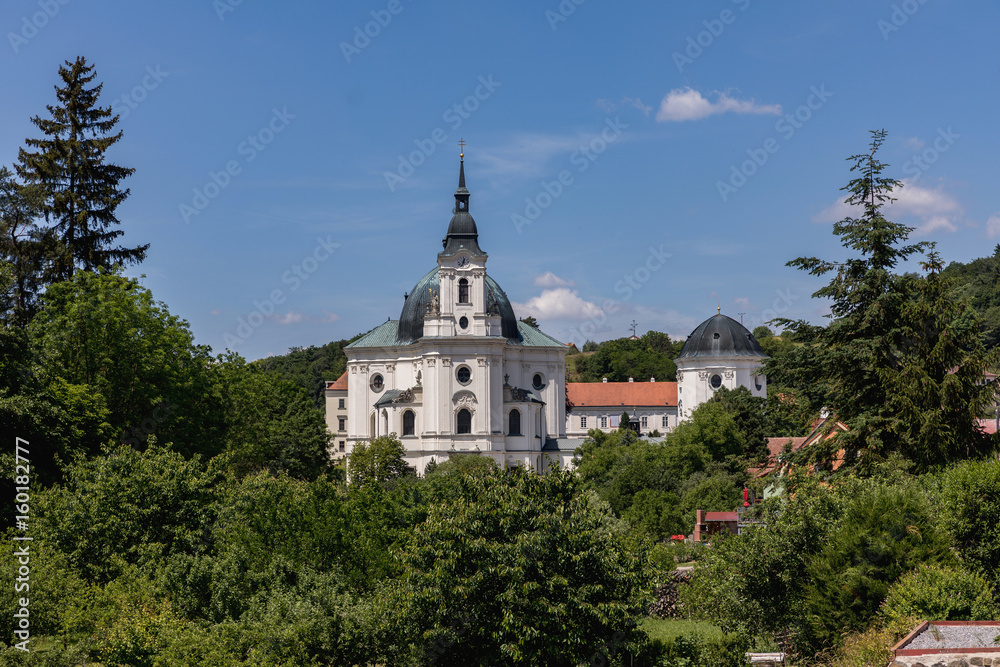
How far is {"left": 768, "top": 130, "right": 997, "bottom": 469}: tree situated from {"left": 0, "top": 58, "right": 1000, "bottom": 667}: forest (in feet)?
0.24

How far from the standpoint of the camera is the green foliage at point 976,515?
18.7 m

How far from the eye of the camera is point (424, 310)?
8031 cm

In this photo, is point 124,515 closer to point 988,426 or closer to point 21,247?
point 21,247

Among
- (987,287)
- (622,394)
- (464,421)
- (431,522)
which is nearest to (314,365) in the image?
(622,394)

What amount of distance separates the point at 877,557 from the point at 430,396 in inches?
2256

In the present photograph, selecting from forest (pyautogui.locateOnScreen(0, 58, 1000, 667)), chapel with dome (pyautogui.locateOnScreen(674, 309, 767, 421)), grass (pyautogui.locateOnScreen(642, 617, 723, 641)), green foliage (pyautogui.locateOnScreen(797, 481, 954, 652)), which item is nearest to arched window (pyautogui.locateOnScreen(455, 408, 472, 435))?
chapel with dome (pyautogui.locateOnScreen(674, 309, 767, 421))

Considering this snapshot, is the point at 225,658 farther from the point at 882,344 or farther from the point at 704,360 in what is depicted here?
the point at 704,360

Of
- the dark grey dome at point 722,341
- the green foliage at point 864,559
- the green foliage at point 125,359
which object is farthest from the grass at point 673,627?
the dark grey dome at point 722,341

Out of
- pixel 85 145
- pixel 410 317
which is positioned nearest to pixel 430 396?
pixel 410 317

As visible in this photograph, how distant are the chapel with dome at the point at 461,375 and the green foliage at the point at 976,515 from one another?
51.2 meters

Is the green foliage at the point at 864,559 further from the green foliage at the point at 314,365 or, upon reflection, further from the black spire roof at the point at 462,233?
the green foliage at the point at 314,365

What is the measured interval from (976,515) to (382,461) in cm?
5060

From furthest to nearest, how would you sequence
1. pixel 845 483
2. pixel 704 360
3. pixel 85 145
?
pixel 704 360 → pixel 85 145 → pixel 845 483

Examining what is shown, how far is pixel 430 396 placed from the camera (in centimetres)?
7431
